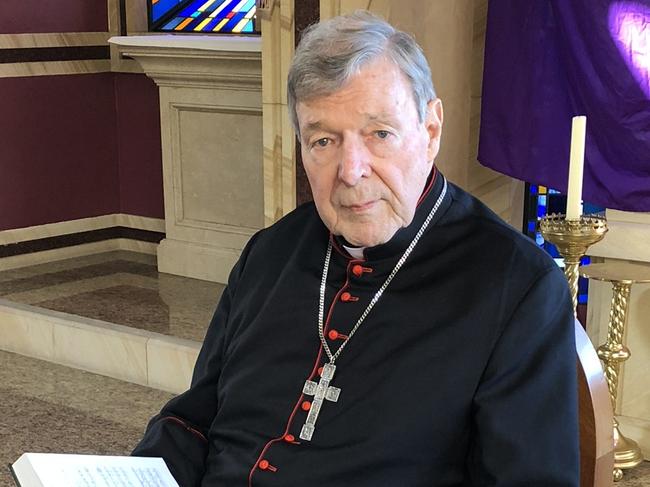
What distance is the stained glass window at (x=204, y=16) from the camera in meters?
6.79

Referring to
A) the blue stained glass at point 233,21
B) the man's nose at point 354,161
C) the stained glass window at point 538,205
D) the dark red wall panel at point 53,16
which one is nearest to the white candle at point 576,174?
the man's nose at point 354,161

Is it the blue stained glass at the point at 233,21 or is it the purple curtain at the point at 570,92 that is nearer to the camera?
the purple curtain at the point at 570,92

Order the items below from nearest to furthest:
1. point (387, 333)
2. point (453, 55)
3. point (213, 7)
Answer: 1. point (387, 333)
2. point (453, 55)
3. point (213, 7)

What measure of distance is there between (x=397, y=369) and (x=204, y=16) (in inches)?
208

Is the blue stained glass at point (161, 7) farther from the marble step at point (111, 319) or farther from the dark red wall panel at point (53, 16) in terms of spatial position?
the marble step at point (111, 319)

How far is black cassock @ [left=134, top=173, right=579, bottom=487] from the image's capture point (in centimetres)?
187

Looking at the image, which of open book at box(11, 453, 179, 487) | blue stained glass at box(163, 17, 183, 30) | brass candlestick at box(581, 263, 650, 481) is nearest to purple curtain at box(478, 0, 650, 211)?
brass candlestick at box(581, 263, 650, 481)

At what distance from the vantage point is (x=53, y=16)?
689 centimetres

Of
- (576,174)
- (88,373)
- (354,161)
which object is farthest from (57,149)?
(354,161)

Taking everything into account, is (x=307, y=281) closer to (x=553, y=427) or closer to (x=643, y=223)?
(x=553, y=427)

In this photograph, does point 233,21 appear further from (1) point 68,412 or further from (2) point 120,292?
(1) point 68,412

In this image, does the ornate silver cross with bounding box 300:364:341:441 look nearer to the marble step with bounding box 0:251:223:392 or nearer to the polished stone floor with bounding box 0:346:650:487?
the polished stone floor with bounding box 0:346:650:487

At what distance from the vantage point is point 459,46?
4.65 metres

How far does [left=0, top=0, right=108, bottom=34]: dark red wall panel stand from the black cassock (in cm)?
480
